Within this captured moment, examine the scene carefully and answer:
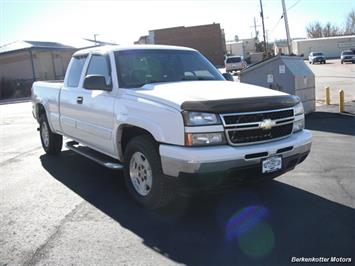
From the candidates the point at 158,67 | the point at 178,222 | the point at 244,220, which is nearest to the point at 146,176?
the point at 178,222

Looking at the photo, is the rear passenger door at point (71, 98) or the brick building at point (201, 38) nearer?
the rear passenger door at point (71, 98)

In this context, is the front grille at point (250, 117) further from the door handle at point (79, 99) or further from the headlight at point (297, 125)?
the door handle at point (79, 99)

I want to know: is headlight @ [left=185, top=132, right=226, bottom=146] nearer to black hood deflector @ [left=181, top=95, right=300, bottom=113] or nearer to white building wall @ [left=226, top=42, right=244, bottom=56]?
black hood deflector @ [left=181, top=95, right=300, bottom=113]

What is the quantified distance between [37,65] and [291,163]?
2064 inches

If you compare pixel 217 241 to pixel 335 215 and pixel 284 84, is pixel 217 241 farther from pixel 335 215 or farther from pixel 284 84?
pixel 284 84

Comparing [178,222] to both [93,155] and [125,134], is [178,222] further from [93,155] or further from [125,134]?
[93,155]

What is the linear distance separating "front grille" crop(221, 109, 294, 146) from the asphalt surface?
0.90 metres

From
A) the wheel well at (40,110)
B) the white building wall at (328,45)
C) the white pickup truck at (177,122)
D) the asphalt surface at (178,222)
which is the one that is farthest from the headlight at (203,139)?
the white building wall at (328,45)

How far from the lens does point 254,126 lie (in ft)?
15.0

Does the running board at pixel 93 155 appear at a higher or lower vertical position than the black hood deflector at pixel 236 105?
lower

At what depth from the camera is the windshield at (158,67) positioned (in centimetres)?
568

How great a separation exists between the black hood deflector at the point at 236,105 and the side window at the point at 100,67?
1.69m

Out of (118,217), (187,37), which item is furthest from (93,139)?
(187,37)

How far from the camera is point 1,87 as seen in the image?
44375mm
